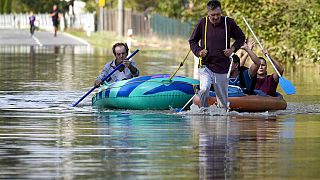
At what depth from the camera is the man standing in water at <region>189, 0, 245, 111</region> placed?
18.5 metres

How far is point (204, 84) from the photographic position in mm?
18906

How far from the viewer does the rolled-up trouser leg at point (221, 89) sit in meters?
18.9

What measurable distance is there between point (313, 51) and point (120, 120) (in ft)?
58.7

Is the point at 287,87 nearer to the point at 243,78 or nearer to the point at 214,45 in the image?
the point at 243,78

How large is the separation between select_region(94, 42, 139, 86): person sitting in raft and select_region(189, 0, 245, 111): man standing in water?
230 cm

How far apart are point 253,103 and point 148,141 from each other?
4.96 m

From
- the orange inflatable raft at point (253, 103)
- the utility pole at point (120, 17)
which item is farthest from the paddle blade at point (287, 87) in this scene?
the utility pole at point (120, 17)

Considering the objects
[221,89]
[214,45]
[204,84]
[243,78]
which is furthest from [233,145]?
[243,78]

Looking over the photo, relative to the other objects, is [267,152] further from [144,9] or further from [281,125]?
[144,9]

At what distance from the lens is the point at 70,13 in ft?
353

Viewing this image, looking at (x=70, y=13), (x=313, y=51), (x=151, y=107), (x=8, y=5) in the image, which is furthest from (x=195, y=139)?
(x=8, y=5)

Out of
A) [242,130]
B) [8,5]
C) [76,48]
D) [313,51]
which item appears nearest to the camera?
[242,130]

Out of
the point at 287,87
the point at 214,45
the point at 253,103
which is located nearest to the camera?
the point at 214,45

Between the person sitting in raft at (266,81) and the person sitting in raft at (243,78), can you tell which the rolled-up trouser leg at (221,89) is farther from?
the person sitting in raft at (266,81)
